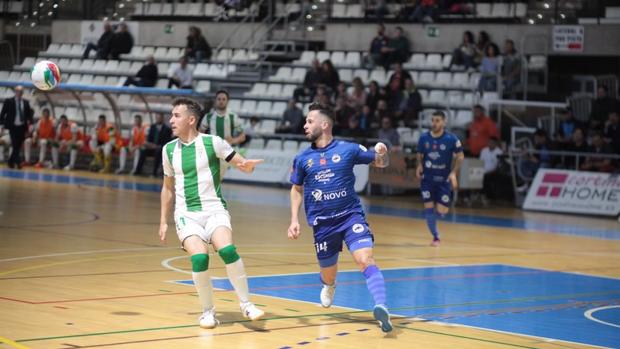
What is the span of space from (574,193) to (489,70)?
15.8 ft

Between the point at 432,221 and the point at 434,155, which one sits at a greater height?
the point at 434,155

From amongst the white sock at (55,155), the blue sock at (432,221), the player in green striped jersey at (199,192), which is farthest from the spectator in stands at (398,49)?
the player in green striped jersey at (199,192)

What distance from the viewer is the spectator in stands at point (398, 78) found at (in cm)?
2922

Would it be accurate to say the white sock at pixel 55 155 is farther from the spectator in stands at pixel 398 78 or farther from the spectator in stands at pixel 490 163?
the spectator in stands at pixel 490 163

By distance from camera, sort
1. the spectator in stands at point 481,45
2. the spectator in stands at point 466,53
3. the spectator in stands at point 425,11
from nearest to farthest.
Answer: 1. the spectator in stands at point 481,45
2. the spectator in stands at point 466,53
3. the spectator in stands at point 425,11

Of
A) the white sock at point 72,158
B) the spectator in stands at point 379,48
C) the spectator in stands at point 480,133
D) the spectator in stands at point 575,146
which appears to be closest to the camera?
the spectator in stands at point 575,146

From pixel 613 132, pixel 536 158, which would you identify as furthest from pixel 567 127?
pixel 613 132

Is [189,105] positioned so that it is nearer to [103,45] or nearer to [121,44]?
[121,44]

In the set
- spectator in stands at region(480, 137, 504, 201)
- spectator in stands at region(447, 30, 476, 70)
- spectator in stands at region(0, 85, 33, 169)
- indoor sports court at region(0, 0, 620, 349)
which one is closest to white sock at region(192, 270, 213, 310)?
indoor sports court at region(0, 0, 620, 349)

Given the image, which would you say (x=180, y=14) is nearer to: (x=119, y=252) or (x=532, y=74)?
(x=532, y=74)

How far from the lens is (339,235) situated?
1003 centimetres

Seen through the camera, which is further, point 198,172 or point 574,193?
point 574,193

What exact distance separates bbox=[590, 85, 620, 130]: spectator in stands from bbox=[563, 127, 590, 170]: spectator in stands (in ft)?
1.95

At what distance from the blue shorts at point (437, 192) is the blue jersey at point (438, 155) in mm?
72
